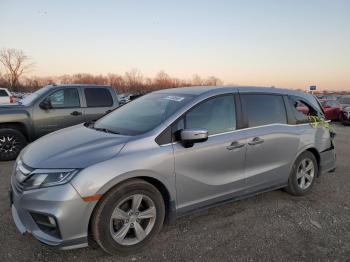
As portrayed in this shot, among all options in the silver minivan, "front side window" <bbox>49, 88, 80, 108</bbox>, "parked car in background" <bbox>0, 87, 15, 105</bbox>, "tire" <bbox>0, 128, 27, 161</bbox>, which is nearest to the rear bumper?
the silver minivan

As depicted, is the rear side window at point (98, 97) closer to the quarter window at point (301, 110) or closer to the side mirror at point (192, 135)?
the quarter window at point (301, 110)

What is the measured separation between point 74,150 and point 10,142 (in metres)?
4.57

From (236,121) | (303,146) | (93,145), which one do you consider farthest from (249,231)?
(93,145)

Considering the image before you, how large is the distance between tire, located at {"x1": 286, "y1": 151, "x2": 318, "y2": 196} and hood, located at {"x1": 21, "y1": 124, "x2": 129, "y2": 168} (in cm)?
276

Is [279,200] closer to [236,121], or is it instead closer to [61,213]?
[236,121]

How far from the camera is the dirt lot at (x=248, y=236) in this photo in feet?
10.2

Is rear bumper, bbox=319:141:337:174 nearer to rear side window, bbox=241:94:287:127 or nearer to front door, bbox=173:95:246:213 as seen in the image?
rear side window, bbox=241:94:287:127

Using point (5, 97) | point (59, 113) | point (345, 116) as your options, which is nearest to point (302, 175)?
point (59, 113)

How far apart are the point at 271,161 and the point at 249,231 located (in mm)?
1066

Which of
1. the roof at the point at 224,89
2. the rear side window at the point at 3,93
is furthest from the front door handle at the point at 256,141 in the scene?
the rear side window at the point at 3,93

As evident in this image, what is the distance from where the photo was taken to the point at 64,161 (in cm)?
290

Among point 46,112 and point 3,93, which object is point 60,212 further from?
point 3,93

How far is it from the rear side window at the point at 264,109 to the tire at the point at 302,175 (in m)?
0.72

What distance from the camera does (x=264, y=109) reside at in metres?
4.30
